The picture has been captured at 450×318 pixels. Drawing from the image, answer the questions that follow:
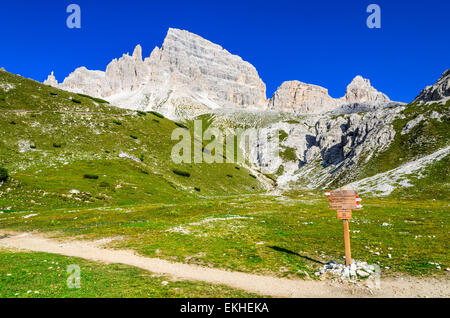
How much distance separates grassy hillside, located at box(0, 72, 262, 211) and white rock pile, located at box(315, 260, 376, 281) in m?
49.1

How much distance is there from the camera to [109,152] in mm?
79562

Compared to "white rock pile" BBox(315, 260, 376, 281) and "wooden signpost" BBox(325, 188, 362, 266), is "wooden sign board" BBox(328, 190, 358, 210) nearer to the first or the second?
"wooden signpost" BBox(325, 188, 362, 266)

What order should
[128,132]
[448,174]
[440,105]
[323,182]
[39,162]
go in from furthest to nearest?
1. [323,182]
2. [440,105]
3. [128,132]
4. [448,174]
5. [39,162]

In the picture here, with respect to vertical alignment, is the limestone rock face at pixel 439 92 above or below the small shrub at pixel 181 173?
above

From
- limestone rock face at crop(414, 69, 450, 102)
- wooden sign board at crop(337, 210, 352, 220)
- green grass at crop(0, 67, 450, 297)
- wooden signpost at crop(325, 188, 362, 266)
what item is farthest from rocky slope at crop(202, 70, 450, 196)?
wooden sign board at crop(337, 210, 352, 220)

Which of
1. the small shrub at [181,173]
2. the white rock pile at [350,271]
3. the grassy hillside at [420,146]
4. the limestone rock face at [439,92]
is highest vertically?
the limestone rock face at [439,92]

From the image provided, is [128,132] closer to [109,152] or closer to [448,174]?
[109,152]

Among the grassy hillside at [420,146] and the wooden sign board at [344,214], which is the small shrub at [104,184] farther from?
the grassy hillside at [420,146]

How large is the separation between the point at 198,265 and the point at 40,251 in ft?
49.5

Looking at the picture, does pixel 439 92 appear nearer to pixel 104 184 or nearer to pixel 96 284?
pixel 104 184

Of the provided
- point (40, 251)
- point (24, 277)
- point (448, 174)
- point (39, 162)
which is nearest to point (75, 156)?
point (39, 162)

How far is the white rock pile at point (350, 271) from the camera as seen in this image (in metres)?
13.8

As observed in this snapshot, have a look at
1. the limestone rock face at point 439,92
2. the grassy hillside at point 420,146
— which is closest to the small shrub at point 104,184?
the grassy hillside at point 420,146

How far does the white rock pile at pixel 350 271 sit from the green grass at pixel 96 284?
5.87 m
